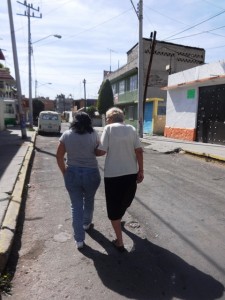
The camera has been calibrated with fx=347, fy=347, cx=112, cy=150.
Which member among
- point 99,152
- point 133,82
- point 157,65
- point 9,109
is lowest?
point 9,109

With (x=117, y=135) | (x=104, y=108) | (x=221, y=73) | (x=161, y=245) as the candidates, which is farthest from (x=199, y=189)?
(x=104, y=108)

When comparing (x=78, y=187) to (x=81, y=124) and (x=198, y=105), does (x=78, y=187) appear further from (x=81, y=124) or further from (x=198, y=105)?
(x=198, y=105)

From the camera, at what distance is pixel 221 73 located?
1773cm

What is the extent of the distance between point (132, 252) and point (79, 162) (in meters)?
1.29

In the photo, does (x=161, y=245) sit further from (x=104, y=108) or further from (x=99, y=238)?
(x=104, y=108)

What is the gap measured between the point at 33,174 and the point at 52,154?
4761mm

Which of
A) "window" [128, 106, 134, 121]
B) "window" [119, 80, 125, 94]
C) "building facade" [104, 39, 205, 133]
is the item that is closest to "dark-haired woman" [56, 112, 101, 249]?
"building facade" [104, 39, 205, 133]

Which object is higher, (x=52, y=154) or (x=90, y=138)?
(x=90, y=138)

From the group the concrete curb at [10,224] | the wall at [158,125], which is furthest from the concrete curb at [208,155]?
the wall at [158,125]

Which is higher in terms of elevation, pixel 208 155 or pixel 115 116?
pixel 115 116

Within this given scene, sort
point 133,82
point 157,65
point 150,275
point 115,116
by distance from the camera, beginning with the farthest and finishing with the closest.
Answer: point 133,82
point 157,65
point 115,116
point 150,275

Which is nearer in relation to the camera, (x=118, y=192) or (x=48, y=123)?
(x=118, y=192)

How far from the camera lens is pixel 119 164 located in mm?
4250

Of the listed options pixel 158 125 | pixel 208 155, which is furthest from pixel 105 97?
pixel 208 155
